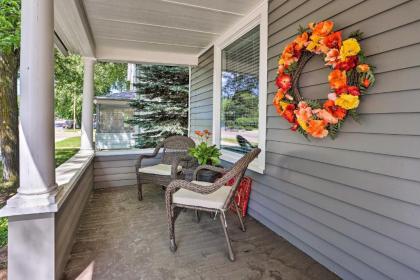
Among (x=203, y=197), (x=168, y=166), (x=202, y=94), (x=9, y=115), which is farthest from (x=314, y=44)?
(x=9, y=115)

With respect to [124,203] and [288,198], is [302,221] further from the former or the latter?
[124,203]

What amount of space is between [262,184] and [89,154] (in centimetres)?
278

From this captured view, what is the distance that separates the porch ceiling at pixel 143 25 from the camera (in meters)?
2.78

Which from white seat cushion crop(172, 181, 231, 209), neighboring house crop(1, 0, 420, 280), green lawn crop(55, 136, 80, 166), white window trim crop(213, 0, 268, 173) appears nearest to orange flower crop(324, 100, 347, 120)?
neighboring house crop(1, 0, 420, 280)

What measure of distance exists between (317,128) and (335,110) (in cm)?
19

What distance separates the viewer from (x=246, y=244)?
234cm

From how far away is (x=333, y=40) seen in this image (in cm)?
175

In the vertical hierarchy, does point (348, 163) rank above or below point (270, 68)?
below

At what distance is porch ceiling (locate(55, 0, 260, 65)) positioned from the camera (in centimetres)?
278

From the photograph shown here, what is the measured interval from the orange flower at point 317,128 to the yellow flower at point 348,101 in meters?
0.20

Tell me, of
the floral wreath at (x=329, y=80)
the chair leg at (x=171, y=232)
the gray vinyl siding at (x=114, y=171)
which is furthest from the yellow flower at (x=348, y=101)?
the gray vinyl siding at (x=114, y=171)

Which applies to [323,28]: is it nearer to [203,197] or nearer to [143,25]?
[203,197]

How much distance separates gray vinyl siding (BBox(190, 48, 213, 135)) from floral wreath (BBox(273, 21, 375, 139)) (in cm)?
228

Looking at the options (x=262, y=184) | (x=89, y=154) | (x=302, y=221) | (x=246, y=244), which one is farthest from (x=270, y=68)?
(x=89, y=154)
